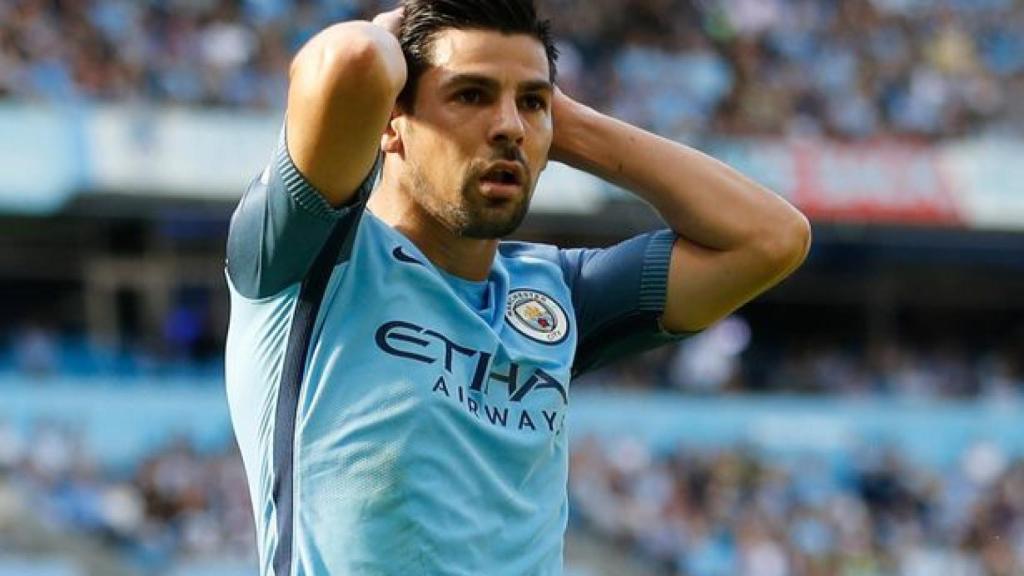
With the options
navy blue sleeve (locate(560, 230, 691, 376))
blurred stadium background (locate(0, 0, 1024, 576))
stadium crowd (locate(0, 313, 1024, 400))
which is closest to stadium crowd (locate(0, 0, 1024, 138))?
blurred stadium background (locate(0, 0, 1024, 576))

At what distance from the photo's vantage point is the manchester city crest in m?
3.77

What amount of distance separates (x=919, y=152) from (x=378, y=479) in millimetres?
20836

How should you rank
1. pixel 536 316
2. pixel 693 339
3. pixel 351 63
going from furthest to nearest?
1. pixel 693 339
2. pixel 536 316
3. pixel 351 63

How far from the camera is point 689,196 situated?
13.3ft

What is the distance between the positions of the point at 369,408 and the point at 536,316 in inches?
20.5

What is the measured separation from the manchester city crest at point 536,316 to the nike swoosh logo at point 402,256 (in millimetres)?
242

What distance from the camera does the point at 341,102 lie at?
3230 mm

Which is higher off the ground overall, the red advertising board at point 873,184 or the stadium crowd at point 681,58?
the stadium crowd at point 681,58

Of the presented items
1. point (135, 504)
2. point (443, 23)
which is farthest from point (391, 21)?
point (135, 504)

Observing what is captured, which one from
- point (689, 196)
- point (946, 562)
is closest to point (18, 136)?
point (946, 562)

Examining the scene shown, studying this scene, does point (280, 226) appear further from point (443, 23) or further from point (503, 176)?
point (443, 23)

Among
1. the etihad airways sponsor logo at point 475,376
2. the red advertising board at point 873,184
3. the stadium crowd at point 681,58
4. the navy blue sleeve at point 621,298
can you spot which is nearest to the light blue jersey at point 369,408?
the etihad airways sponsor logo at point 475,376

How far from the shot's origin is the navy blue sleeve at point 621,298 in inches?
159

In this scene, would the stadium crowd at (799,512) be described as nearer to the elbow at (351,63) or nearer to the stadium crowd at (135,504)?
the stadium crowd at (135,504)
